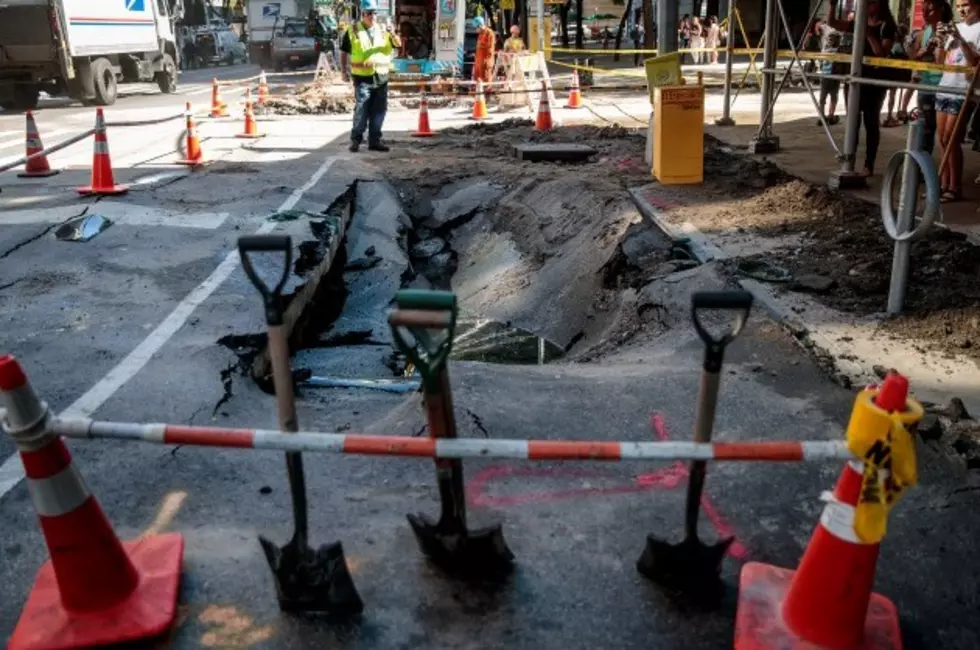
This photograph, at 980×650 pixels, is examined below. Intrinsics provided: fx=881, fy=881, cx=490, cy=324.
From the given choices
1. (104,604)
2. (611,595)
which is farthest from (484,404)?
(104,604)

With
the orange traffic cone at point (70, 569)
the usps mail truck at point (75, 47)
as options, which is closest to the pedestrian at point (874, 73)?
the orange traffic cone at point (70, 569)

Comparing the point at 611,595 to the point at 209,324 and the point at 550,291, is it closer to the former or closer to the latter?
the point at 209,324

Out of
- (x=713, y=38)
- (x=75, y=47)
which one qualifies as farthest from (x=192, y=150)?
(x=713, y=38)

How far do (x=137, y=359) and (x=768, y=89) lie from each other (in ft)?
28.8

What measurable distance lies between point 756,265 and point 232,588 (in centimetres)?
450

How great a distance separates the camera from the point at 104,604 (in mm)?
2732

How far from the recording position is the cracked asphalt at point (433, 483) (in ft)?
9.20

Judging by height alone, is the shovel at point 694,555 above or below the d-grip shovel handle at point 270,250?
below

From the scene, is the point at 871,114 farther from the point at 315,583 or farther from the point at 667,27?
the point at 315,583

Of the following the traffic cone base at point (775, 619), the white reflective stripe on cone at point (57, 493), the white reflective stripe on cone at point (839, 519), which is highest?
the white reflective stripe on cone at point (57, 493)

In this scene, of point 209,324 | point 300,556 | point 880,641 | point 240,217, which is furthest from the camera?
point 240,217

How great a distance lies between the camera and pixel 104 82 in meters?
21.6

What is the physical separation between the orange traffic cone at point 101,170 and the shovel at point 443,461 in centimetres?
763

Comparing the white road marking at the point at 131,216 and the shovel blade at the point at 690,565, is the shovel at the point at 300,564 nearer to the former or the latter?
the shovel blade at the point at 690,565
